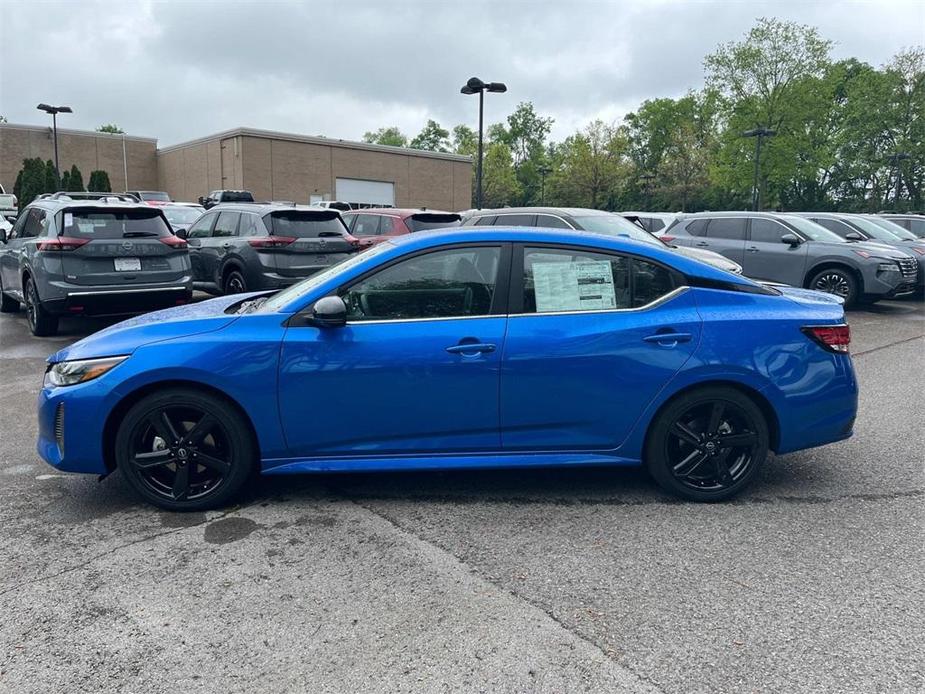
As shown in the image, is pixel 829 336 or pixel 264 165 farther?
pixel 264 165

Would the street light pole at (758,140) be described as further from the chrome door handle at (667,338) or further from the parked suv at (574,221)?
the chrome door handle at (667,338)

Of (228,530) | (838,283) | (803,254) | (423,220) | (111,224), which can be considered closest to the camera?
(228,530)

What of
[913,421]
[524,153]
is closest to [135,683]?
[913,421]

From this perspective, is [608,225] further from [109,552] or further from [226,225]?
[109,552]

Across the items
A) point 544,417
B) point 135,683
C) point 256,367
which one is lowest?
point 135,683

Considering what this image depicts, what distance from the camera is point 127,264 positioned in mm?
9117

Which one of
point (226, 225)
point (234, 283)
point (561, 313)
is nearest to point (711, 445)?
point (561, 313)

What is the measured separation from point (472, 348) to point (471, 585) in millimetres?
1255

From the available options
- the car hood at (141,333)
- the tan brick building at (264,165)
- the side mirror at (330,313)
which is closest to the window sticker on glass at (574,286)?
the side mirror at (330,313)

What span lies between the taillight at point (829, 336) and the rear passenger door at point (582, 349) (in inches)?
27.0

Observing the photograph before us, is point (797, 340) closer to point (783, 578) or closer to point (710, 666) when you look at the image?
point (783, 578)

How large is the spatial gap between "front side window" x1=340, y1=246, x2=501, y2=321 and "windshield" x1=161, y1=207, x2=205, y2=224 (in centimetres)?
1462

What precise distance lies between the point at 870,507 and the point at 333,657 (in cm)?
318

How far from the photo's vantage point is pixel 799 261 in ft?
42.2
